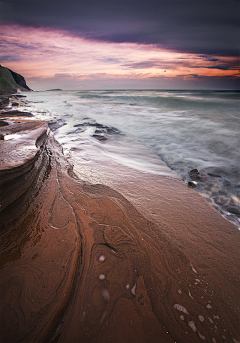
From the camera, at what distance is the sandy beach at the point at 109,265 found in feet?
3.34

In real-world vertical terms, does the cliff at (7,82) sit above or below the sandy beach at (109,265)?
above

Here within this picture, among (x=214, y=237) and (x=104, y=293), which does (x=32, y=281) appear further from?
(x=214, y=237)

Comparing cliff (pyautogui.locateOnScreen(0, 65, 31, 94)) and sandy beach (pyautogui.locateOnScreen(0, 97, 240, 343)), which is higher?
cliff (pyautogui.locateOnScreen(0, 65, 31, 94))

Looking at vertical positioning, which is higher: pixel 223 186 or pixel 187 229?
pixel 187 229

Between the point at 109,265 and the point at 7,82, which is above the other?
the point at 7,82

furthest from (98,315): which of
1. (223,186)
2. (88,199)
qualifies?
(223,186)

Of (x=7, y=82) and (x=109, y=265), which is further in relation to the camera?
(x=7, y=82)

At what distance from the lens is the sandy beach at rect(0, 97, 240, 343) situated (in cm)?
102

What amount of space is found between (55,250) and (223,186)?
3284 mm

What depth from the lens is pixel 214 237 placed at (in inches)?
70.1

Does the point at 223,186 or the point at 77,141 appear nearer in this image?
the point at 223,186

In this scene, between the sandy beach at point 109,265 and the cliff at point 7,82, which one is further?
the cliff at point 7,82

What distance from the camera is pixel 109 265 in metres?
1.34

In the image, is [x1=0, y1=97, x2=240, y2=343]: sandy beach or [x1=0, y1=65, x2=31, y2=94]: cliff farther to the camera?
[x1=0, y1=65, x2=31, y2=94]: cliff
